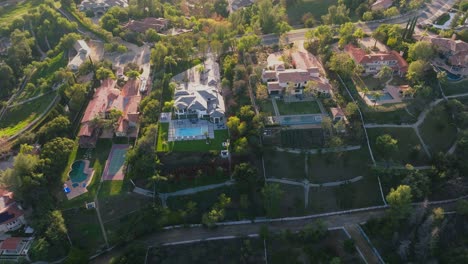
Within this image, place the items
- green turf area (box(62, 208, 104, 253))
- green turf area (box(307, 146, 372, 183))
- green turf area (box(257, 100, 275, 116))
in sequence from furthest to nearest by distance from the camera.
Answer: green turf area (box(257, 100, 275, 116)), green turf area (box(307, 146, 372, 183)), green turf area (box(62, 208, 104, 253))

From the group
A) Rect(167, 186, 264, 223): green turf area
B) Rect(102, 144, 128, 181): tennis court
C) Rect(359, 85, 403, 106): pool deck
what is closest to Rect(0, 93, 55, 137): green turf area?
Rect(102, 144, 128, 181): tennis court

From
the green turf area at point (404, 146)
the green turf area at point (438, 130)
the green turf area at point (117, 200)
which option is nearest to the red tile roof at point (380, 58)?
the green turf area at point (438, 130)

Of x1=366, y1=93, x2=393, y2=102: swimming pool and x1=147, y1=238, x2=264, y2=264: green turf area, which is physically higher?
x1=366, y1=93, x2=393, y2=102: swimming pool

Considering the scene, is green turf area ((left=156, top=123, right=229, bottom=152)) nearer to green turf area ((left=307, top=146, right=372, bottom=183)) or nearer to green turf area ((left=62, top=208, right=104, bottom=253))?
green turf area ((left=62, top=208, right=104, bottom=253))

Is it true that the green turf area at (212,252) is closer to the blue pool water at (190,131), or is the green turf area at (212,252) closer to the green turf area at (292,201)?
the green turf area at (292,201)

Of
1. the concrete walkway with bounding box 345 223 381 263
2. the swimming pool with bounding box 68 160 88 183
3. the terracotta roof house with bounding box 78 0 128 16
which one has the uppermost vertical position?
the terracotta roof house with bounding box 78 0 128 16

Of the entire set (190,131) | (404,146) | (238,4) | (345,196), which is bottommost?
(345,196)

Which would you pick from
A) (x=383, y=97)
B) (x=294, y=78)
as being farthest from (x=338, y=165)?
(x=294, y=78)

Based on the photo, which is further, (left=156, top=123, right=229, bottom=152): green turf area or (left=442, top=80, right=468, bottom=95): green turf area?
(left=442, top=80, right=468, bottom=95): green turf area

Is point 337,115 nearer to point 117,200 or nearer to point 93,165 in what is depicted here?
point 117,200
